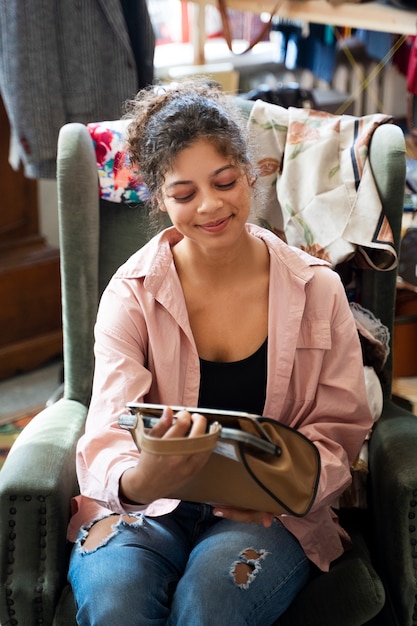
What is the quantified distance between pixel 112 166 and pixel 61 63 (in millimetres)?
753

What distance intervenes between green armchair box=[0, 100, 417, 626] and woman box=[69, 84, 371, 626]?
5 centimetres

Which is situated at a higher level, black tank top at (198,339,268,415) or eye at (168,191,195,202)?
eye at (168,191,195,202)

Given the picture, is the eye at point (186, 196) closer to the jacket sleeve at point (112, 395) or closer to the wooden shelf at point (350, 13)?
the jacket sleeve at point (112, 395)

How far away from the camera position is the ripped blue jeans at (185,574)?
4.29 feet

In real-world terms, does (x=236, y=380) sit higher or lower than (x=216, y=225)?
lower

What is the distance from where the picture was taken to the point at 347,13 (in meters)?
2.34

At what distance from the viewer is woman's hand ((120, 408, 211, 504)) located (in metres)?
1.24

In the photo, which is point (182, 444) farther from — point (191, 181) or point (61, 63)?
point (61, 63)

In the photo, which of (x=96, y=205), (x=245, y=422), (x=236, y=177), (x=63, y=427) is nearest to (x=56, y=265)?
(x=96, y=205)

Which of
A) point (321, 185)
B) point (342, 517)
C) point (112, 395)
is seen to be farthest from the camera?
point (321, 185)

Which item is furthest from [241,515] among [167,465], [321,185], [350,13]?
[350,13]

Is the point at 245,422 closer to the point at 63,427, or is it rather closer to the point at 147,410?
the point at 147,410

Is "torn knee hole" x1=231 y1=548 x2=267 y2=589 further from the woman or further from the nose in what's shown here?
the nose

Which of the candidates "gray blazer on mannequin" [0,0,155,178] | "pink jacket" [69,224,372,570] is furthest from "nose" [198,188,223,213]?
"gray blazer on mannequin" [0,0,155,178]
